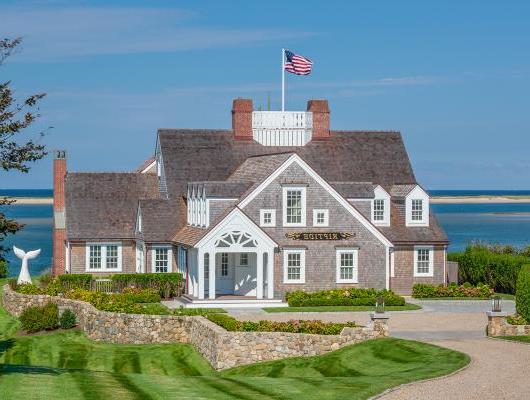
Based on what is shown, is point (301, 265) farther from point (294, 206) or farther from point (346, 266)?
point (294, 206)

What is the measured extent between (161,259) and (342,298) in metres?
10.2

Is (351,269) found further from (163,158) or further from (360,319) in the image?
(163,158)

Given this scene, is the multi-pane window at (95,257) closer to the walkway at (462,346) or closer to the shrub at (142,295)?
the shrub at (142,295)

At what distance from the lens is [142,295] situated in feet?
165

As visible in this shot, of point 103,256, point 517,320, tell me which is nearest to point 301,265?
point 103,256

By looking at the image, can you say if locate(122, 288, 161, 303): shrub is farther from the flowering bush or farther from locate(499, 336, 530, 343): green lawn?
locate(499, 336, 530, 343): green lawn

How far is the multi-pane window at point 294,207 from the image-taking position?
2045 inches

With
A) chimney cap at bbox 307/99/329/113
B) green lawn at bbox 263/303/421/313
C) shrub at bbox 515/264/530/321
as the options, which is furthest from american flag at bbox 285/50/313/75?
shrub at bbox 515/264/530/321

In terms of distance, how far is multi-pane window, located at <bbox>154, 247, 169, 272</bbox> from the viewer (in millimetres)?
55031

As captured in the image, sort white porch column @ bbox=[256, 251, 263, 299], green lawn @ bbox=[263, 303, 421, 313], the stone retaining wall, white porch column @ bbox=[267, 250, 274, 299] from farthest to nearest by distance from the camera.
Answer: white porch column @ bbox=[267, 250, 274, 299], white porch column @ bbox=[256, 251, 263, 299], green lawn @ bbox=[263, 303, 421, 313], the stone retaining wall

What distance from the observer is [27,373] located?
30781 millimetres

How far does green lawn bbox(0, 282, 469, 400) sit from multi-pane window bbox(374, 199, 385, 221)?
1883cm

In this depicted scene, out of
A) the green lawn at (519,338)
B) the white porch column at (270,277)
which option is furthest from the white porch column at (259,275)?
the green lawn at (519,338)

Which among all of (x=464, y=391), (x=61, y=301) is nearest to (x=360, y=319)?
(x=61, y=301)
